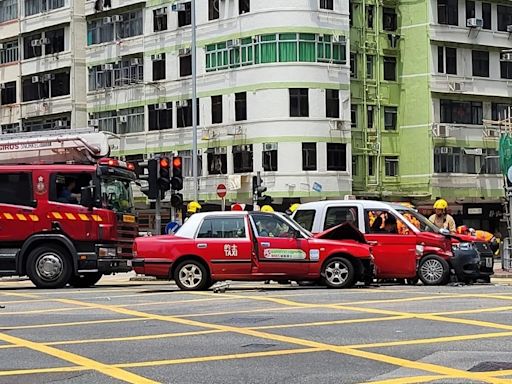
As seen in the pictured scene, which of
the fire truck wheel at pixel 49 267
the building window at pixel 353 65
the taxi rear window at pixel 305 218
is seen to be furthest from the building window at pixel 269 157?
the fire truck wheel at pixel 49 267

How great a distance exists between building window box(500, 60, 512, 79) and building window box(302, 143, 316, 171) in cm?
1231

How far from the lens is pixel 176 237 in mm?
19891

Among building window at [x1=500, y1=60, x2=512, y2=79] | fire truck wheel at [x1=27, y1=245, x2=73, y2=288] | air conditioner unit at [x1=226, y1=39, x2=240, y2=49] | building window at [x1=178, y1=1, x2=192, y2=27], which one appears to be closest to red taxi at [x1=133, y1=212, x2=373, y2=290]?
fire truck wheel at [x1=27, y1=245, x2=73, y2=288]

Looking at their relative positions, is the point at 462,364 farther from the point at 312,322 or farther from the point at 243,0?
the point at 243,0

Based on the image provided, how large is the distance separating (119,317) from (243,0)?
109ft

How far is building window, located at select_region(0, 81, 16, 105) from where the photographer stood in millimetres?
57562

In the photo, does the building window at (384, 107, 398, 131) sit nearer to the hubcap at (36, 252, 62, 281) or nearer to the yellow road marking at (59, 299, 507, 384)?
A: the hubcap at (36, 252, 62, 281)

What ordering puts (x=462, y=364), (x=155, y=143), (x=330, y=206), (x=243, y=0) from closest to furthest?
(x=462, y=364), (x=330, y=206), (x=243, y=0), (x=155, y=143)

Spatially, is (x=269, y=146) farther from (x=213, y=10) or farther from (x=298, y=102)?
(x=213, y=10)

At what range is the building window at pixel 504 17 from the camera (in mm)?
51344

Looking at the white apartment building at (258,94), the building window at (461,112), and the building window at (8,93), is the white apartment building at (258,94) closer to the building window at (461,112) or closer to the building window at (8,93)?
the building window at (461,112)

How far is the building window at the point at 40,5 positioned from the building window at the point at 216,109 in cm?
1257

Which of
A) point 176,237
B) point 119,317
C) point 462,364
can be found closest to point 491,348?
point 462,364

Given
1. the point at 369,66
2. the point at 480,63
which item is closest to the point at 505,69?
the point at 480,63
